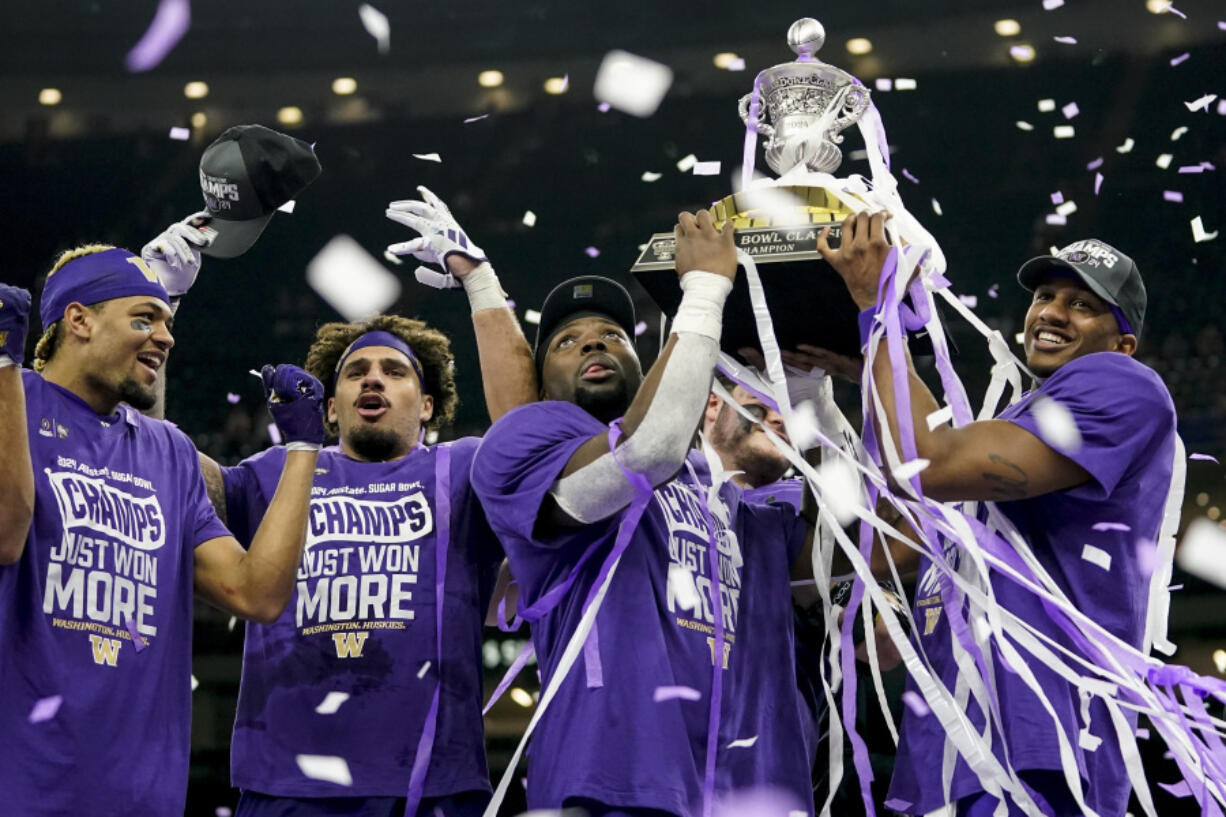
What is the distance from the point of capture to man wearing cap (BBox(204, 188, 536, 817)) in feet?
8.34

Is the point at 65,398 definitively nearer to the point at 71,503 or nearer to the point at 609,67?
the point at 71,503

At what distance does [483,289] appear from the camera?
279 centimetres

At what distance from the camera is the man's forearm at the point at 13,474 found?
2.10 m

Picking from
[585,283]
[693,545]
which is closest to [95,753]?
[693,545]

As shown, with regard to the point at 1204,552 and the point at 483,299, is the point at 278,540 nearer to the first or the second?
the point at 483,299

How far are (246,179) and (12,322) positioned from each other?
863 millimetres

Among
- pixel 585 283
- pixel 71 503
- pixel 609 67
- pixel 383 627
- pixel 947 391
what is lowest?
pixel 383 627

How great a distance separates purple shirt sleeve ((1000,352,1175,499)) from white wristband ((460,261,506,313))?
3.25 feet

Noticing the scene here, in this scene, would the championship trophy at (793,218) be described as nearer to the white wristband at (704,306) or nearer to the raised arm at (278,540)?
the white wristband at (704,306)

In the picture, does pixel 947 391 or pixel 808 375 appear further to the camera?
pixel 808 375

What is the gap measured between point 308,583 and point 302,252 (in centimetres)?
524

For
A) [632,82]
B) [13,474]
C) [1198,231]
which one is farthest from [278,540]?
[632,82]

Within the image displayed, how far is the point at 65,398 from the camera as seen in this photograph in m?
2.36

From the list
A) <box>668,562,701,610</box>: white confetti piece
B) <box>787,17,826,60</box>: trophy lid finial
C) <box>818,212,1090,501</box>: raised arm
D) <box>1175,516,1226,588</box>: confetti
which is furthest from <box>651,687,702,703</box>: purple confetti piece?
<box>1175,516,1226,588</box>: confetti
